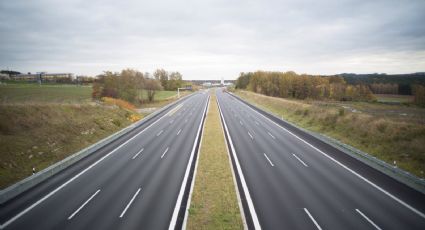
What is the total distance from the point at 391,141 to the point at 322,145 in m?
6.06

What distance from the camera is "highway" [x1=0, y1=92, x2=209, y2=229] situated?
12.1 m

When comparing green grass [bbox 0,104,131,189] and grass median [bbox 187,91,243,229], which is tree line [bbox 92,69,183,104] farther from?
grass median [bbox 187,91,243,229]

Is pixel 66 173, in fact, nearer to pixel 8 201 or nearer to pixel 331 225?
pixel 8 201

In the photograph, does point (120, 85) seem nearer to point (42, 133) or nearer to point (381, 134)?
point (42, 133)

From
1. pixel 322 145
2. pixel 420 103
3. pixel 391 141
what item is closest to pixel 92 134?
pixel 322 145

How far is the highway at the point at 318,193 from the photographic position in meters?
11.9

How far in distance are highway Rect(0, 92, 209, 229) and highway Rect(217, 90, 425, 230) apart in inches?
172

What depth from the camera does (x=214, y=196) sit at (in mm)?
14648

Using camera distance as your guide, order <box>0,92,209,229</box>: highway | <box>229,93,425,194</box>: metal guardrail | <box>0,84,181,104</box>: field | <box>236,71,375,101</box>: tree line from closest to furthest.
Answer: <box>0,92,209,229</box>: highway < <box>229,93,425,194</box>: metal guardrail < <box>0,84,181,104</box>: field < <box>236,71,375,101</box>: tree line

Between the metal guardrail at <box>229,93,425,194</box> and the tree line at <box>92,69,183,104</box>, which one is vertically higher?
the tree line at <box>92,69,183,104</box>

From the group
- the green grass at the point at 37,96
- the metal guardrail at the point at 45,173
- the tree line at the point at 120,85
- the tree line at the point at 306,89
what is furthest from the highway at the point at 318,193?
the tree line at the point at 306,89

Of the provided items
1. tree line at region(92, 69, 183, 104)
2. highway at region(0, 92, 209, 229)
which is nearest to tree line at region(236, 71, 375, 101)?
tree line at region(92, 69, 183, 104)

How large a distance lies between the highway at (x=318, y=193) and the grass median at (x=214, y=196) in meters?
A: 0.77

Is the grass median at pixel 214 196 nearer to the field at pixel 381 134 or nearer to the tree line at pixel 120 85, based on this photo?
the field at pixel 381 134
